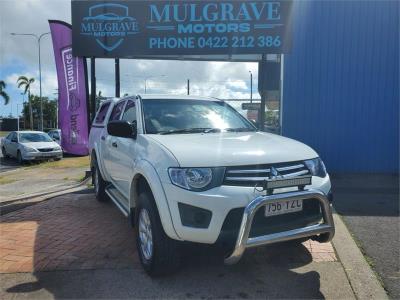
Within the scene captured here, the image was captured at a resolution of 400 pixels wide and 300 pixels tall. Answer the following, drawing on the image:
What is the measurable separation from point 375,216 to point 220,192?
12.3 feet

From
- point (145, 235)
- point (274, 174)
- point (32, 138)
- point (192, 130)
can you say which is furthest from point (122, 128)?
point (32, 138)

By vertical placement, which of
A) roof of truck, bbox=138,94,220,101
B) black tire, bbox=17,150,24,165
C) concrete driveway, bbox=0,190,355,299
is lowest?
black tire, bbox=17,150,24,165

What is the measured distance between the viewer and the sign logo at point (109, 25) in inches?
358

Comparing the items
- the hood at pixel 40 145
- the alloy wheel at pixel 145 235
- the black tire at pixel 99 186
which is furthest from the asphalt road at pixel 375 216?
the hood at pixel 40 145

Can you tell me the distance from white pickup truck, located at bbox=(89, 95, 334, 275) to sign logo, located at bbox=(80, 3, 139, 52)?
527 cm

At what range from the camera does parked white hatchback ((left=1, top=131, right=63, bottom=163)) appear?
1809 centimetres

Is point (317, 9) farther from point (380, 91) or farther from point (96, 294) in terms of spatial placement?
point (96, 294)

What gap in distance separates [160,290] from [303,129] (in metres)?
6.71

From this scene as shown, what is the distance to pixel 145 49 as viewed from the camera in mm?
9156

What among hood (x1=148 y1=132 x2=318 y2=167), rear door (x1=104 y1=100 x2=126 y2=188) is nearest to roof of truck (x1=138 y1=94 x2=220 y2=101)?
rear door (x1=104 y1=100 x2=126 y2=188)

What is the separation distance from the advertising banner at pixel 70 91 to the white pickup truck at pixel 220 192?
6.64 meters

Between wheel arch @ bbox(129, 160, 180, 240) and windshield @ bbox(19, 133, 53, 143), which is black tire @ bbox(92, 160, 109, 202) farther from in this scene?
windshield @ bbox(19, 133, 53, 143)

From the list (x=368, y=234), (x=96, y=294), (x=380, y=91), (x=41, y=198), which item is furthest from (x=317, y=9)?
(x=96, y=294)

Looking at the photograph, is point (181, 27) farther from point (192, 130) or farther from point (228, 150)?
point (228, 150)
